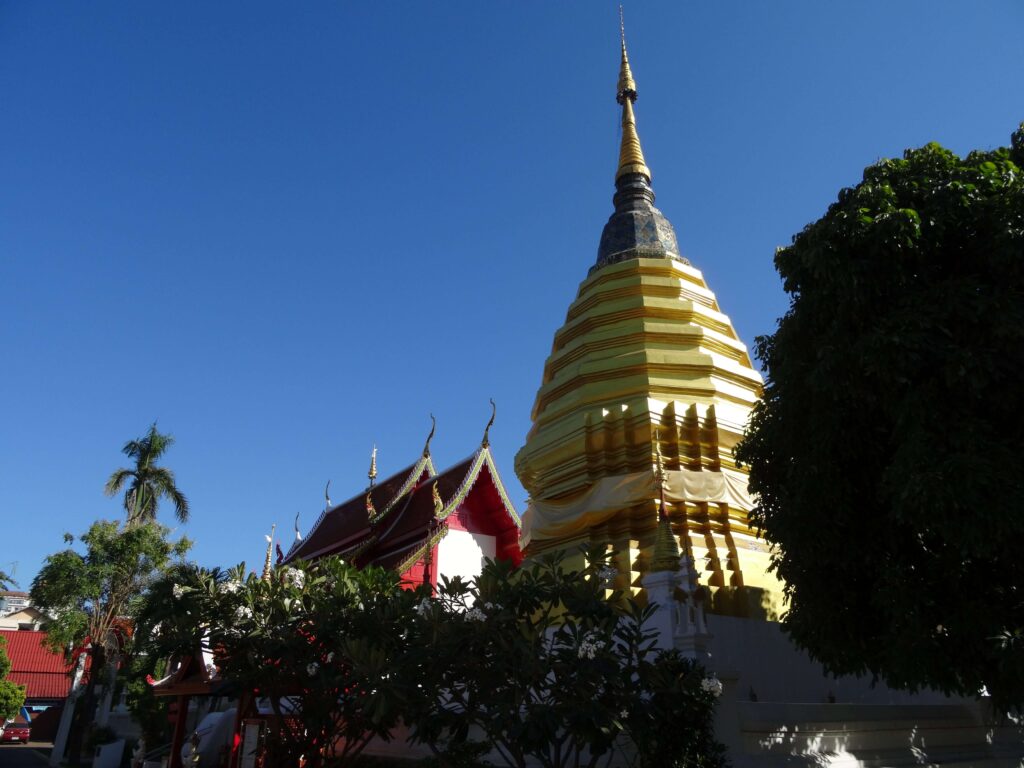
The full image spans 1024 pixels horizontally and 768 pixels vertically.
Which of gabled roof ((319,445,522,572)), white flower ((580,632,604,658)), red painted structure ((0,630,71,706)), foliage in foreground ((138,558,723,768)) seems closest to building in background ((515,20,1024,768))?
foliage in foreground ((138,558,723,768))

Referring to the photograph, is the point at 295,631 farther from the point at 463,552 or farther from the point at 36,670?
the point at 36,670

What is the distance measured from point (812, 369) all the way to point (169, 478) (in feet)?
83.3

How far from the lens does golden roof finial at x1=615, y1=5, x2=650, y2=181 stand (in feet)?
62.2

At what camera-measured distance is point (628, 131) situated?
19.9 metres

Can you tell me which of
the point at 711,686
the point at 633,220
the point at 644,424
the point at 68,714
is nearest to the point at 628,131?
the point at 633,220

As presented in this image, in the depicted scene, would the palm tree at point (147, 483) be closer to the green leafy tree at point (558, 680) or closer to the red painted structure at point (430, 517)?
the red painted structure at point (430, 517)

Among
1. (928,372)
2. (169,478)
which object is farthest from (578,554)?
(169,478)

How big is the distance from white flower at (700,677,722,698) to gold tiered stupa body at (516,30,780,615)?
14.1ft

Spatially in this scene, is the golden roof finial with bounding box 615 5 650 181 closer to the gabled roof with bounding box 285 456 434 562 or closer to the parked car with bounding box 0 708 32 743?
the gabled roof with bounding box 285 456 434 562

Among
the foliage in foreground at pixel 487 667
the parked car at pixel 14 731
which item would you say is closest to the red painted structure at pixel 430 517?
the foliage in foreground at pixel 487 667

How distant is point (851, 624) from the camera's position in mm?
7242

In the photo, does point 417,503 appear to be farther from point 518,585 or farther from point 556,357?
point 518,585

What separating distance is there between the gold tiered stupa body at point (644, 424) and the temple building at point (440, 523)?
233 cm

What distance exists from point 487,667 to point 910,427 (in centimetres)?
415
